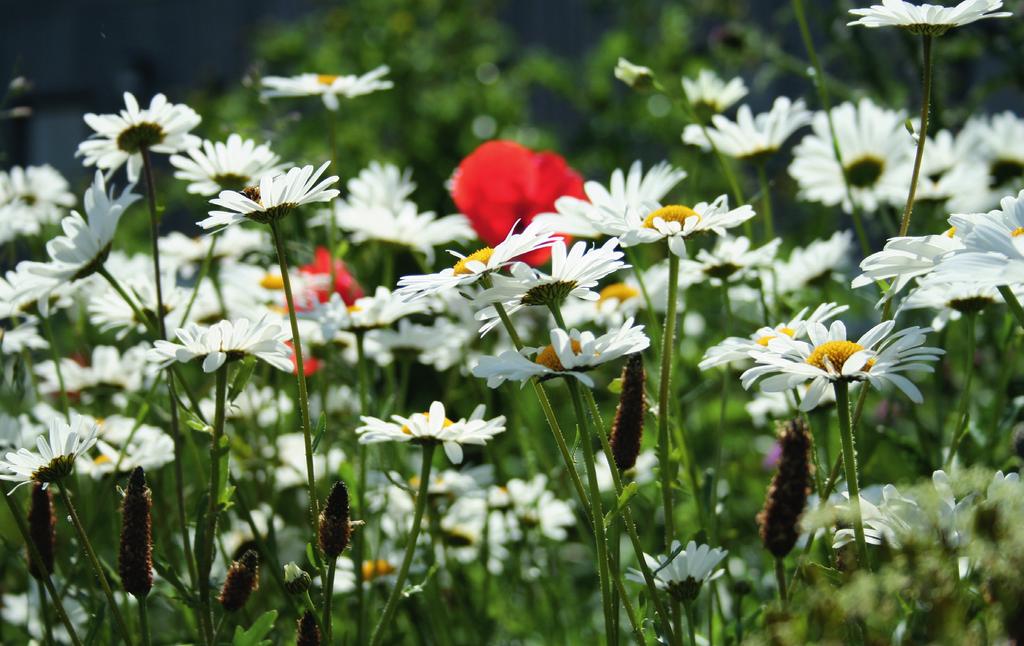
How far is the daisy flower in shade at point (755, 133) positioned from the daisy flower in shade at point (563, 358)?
0.40m

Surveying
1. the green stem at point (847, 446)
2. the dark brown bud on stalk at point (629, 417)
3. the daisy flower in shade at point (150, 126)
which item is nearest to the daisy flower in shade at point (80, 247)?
the daisy flower in shade at point (150, 126)

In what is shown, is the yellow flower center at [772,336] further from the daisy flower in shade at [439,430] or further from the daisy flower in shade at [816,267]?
the daisy flower in shade at [816,267]

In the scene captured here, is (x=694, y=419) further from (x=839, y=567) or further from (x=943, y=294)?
(x=839, y=567)

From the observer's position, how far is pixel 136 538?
0.58m

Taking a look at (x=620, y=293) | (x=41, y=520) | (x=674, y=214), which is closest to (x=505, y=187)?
(x=620, y=293)

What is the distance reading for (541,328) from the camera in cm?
132

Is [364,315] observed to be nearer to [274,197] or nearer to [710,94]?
[274,197]

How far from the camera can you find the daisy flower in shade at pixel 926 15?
1.96 ft

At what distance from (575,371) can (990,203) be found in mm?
856

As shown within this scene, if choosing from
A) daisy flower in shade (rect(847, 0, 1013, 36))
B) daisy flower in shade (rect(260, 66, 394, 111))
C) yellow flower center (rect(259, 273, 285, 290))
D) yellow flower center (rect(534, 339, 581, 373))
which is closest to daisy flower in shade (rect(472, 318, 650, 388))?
yellow flower center (rect(534, 339, 581, 373))

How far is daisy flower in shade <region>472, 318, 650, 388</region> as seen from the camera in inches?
20.6

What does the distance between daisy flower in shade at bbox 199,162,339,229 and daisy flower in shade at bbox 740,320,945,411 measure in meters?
0.23

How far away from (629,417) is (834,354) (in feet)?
0.39

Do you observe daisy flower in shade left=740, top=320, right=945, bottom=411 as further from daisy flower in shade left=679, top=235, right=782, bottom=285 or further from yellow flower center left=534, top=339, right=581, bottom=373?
daisy flower in shade left=679, top=235, right=782, bottom=285
